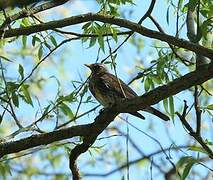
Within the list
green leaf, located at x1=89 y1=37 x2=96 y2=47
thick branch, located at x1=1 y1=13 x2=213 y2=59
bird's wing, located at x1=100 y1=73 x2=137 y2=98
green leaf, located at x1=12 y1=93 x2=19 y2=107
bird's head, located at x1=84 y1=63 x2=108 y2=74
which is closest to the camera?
thick branch, located at x1=1 y1=13 x2=213 y2=59

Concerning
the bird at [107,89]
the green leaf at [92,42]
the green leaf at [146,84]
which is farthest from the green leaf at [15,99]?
the bird at [107,89]

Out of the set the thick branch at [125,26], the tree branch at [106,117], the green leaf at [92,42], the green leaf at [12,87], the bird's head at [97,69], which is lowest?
the tree branch at [106,117]

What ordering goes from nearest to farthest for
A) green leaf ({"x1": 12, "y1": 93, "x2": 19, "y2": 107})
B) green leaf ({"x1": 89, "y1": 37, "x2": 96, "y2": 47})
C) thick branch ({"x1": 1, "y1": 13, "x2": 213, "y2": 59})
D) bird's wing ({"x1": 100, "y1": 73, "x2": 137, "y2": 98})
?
thick branch ({"x1": 1, "y1": 13, "x2": 213, "y2": 59}) → green leaf ({"x1": 12, "y1": 93, "x2": 19, "y2": 107}) → green leaf ({"x1": 89, "y1": 37, "x2": 96, "y2": 47}) → bird's wing ({"x1": 100, "y1": 73, "x2": 137, "y2": 98})

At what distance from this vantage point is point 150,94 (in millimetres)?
2713

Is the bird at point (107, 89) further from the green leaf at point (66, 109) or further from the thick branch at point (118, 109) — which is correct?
the thick branch at point (118, 109)

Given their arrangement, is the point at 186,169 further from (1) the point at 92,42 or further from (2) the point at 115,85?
(2) the point at 115,85

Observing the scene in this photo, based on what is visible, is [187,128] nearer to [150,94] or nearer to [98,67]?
[150,94]

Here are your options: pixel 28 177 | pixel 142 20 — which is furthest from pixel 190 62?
pixel 28 177

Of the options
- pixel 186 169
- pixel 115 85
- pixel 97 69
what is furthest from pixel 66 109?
pixel 97 69

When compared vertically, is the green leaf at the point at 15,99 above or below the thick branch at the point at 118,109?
above

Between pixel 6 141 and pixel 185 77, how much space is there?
1.12 metres

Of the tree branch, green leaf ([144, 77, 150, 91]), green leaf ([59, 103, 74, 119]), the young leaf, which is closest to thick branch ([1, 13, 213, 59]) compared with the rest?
the tree branch

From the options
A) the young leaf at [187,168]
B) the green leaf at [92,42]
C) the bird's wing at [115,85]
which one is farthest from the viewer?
the bird's wing at [115,85]

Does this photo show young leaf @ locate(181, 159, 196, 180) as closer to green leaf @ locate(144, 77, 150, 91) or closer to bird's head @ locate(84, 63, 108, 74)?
green leaf @ locate(144, 77, 150, 91)
